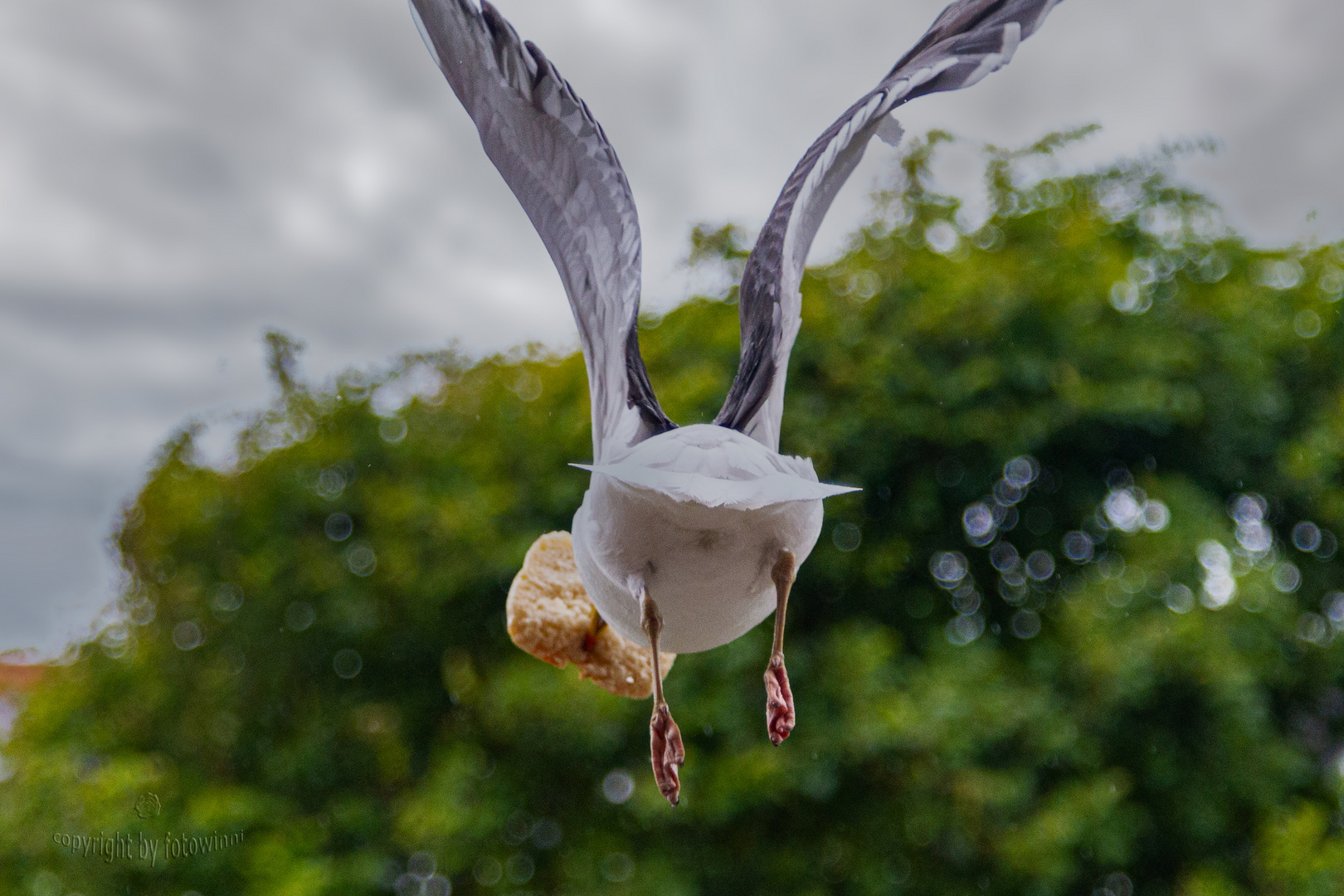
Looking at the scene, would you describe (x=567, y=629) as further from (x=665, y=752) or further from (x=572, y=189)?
(x=572, y=189)

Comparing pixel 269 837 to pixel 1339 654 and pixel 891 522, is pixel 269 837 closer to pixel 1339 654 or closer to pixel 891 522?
pixel 891 522

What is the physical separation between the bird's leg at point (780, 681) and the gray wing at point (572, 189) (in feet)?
0.83

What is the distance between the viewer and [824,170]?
1276 mm

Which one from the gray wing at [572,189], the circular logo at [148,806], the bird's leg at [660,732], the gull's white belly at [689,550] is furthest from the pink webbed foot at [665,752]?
the circular logo at [148,806]

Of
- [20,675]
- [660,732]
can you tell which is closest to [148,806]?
[20,675]

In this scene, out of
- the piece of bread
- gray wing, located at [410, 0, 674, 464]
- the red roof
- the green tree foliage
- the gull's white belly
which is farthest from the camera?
the red roof

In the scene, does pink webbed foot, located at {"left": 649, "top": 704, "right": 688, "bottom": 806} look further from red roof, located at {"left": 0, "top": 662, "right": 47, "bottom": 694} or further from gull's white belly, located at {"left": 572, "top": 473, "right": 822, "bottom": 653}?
red roof, located at {"left": 0, "top": 662, "right": 47, "bottom": 694}

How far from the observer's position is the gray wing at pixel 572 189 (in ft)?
4.02

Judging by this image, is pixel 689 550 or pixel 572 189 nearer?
pixel 689 550

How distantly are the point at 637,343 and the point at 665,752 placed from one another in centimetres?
50

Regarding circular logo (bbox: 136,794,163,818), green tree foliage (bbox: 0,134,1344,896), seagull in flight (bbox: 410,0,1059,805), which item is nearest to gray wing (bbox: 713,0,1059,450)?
seagull in flight (bbox: 410,0,1059,805)

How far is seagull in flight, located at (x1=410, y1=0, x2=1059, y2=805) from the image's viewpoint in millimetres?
1121

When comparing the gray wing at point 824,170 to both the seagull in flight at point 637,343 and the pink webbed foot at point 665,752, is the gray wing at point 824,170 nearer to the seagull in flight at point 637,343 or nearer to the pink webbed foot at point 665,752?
the seagull in flight at point 637,343

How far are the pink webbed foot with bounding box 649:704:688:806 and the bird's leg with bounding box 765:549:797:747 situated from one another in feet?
0.05
